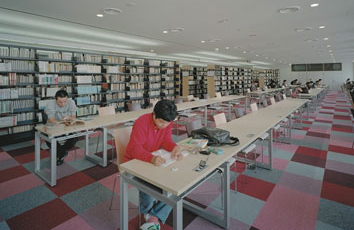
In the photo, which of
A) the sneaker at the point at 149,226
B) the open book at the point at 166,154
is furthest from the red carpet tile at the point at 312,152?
the sneaker at the point at 149,226

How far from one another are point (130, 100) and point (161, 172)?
6830mm

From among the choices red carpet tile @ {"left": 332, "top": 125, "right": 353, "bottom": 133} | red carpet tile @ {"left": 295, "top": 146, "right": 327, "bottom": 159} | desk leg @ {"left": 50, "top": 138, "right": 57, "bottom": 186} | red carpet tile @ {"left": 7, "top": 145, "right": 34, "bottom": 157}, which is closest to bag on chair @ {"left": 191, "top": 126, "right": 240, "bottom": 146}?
desk leg @ {"left": 50, "top": 138, "right": 57, "bottom": 186}

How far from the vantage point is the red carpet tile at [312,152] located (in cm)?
395

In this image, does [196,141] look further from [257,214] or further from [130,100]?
[130,100]

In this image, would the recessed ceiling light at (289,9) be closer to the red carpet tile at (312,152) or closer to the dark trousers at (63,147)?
the red carpet tile at (312,152)

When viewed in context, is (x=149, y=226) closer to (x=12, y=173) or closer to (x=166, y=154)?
(x=166, y=154)

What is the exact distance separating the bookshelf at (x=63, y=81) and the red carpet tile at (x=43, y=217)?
340 cm

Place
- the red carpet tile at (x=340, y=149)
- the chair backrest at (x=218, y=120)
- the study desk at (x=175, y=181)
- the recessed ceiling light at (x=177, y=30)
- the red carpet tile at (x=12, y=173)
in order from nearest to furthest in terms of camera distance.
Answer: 1. the study desk at (x=175, y=181)
2. the red carpet tile at (x=12, y=173)
3. the chair backrest at (x=218, y=120)
4. the red carpet tile at (x=340, y=149)
5. the recessed ceiling light at (x=177, y=30)

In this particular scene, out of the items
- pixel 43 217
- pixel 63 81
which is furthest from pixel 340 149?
pixel 63 81

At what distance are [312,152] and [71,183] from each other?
442 centimetres

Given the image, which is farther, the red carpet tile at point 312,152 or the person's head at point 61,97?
the red carpet tile at point 312,152

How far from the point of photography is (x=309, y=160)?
12.1 ft

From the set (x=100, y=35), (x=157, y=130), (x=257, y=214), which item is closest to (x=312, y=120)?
(x=257, y=214)

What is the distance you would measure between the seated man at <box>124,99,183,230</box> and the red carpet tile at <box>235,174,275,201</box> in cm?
131
